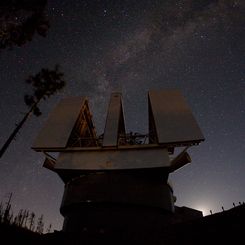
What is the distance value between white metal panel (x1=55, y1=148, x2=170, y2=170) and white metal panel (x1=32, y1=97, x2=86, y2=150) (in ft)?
3.42

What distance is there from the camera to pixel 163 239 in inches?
328

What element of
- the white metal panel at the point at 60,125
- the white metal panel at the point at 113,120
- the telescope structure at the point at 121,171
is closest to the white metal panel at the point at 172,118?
the telescope structure at the point at 121,171

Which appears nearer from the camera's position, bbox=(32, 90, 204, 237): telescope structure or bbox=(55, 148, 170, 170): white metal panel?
bbox=(32, 90, 204, 237): telescope structure

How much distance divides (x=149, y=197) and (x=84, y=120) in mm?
8567

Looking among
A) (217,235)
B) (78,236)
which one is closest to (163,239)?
(217,235)

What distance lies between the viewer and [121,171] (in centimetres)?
1483

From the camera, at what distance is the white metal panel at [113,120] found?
1588cm

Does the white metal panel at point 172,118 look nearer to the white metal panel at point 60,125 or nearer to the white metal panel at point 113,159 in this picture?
the white metal panel at point 113,159

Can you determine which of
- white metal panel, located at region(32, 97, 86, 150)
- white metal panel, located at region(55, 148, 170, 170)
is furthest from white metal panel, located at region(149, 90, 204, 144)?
white metal panel, located at region(32, 97, 86, 150)

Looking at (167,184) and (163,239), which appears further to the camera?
(167,184)

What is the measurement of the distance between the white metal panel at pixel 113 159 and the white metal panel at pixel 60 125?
3.42ft

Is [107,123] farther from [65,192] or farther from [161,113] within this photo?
[65,192]

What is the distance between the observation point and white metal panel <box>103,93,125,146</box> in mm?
15880

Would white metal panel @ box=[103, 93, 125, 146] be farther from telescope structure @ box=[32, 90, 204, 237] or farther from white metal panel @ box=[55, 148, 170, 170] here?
white metal panel @ box=[55, 148, 170, 170]
